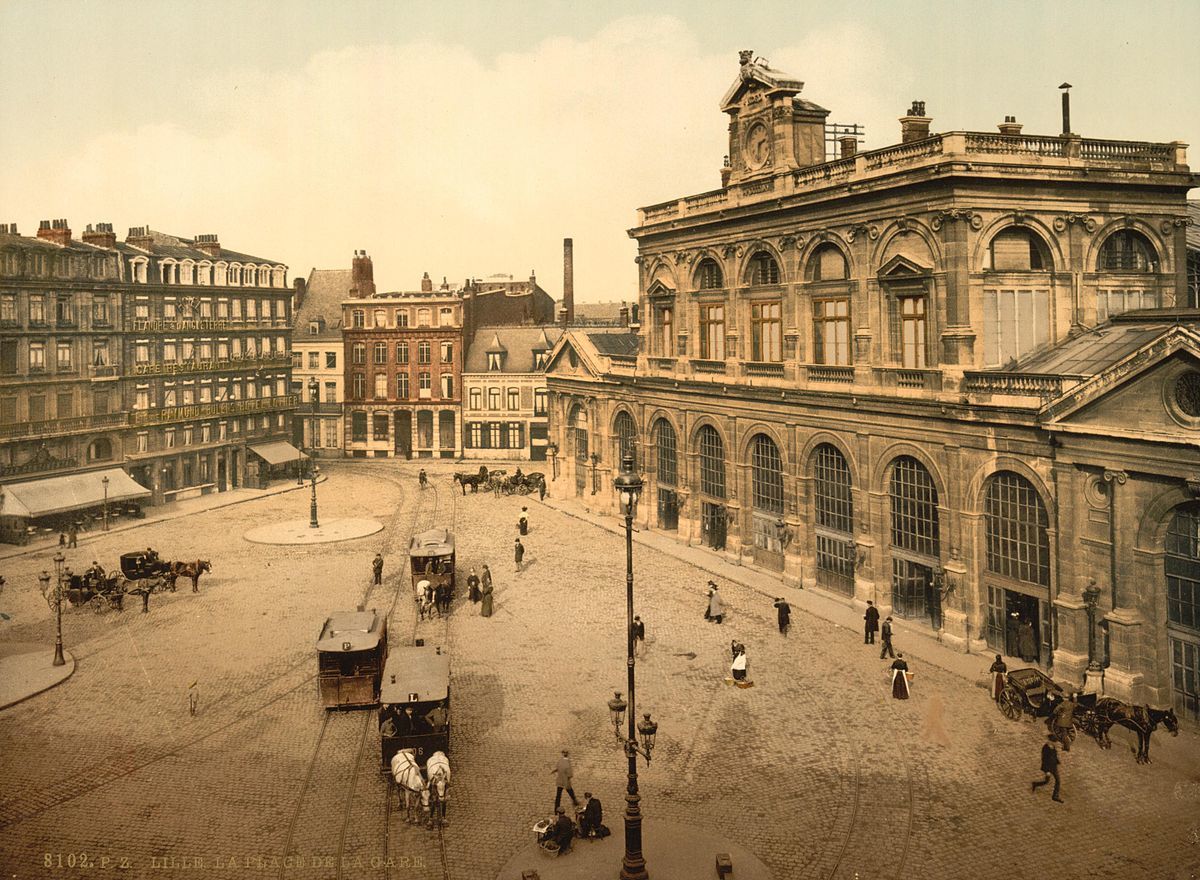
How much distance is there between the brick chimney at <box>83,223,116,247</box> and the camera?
57438 mm

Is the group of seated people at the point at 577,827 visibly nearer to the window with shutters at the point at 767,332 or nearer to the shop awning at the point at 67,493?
the window with shutters at the point at 767,332

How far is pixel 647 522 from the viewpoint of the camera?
51.9 metres

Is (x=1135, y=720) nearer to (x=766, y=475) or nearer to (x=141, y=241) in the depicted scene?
(x=766, y=475)

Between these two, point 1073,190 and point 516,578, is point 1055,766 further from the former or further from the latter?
point 516,578

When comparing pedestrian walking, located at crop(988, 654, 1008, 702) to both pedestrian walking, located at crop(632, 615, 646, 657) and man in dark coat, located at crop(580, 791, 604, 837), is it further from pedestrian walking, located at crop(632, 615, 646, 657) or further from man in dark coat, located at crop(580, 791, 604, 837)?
man in dark coat, located at crop(580, 791, 604, 837)

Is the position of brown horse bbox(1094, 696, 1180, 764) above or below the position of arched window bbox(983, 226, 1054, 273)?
below

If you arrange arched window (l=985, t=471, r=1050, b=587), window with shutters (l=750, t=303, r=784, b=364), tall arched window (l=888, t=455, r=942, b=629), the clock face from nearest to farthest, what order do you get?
1. arched window (l=985, t=471, r=1050, b=587)
2. tall arched window (l=888, t=455, r=942, b=629)
3. window with shutters (l=750, t=303, r=784, b=364)
4. the clock face

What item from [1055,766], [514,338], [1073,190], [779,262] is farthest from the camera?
[514,338]

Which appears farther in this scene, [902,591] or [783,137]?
[783,137]

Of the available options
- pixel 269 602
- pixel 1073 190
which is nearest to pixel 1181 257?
pixel 1073 190

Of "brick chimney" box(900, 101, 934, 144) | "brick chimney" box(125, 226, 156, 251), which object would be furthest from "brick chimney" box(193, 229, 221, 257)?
"brick chimney" box(900, 101, 934, 144)

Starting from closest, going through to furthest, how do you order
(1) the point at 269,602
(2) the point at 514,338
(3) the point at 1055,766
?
(3) the point at 1055,766 < (1) the point at 269,602 < (2) the point at 514,338

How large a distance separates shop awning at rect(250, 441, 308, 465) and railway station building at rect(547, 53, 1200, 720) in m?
33.1

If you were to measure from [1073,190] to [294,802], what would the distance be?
3022 cm
